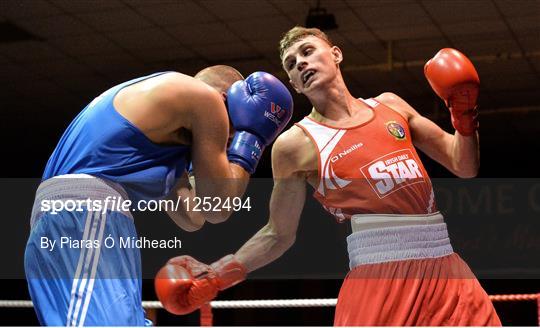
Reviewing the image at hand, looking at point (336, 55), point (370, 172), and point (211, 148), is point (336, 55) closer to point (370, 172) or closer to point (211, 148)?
point (370, 172)

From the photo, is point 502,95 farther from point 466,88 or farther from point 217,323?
point 466,88

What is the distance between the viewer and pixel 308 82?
7.76 feet

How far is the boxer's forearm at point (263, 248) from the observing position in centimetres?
229

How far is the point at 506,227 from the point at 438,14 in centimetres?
187

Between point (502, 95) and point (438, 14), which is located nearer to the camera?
point (438, 14)

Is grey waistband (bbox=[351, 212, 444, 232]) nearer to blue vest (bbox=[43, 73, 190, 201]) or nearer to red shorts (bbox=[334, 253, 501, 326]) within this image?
red shorts (bbox=[334, 253, 501, 326])

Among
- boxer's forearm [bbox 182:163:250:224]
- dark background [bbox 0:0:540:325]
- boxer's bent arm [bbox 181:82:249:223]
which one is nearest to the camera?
boxer's bent arm [bbox 181:82:249:223]

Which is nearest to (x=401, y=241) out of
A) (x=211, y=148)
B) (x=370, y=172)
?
(x=370, y=172)

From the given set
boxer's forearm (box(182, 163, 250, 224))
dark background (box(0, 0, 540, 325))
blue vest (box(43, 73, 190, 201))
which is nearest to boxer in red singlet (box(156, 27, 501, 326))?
boxer's forearm (box(182, 163, 250, 224))

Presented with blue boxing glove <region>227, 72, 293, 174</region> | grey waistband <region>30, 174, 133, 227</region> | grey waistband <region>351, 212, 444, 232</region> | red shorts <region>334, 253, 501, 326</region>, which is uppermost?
blue boxing glove <region>227, 72, 293, 174</region>

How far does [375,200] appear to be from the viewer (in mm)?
2166

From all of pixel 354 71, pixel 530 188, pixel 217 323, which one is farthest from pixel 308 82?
pixel 217 323

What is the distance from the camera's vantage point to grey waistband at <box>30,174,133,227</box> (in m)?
1.85

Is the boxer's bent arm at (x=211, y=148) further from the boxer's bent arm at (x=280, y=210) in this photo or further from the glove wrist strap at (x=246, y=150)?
the boxer's bent arm at (x=280, y=210)
